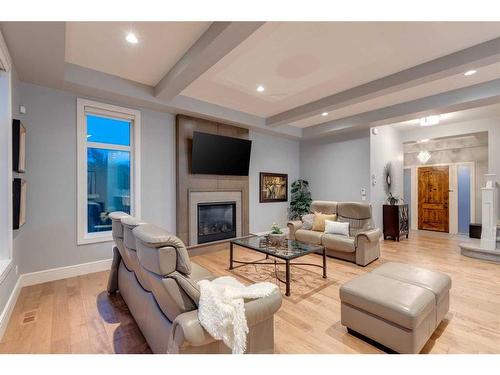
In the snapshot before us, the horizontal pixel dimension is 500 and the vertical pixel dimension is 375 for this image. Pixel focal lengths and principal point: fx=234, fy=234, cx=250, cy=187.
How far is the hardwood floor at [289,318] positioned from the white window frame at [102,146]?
2.04 feet

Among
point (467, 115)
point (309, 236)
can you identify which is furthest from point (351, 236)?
point (467, 115)

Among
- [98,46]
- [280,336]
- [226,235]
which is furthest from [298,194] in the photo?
[98,46]

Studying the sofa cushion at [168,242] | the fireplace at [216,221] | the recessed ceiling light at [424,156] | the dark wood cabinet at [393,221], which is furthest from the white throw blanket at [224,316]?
the recessed ceiling light at [424,156]

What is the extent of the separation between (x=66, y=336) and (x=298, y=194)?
550 centimetres

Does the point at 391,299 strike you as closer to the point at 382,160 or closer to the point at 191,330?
the point at 191,330

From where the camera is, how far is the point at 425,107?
404cm

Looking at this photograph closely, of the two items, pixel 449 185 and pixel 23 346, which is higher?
pixel 449 185

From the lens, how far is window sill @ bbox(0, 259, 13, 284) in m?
2.11

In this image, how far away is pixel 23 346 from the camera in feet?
6.16

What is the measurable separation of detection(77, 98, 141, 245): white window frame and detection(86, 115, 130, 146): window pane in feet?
0.25

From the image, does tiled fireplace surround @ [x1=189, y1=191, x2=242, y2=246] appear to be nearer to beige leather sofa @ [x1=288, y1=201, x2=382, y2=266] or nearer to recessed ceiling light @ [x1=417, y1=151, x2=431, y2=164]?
beige leather sofa @ [x1=288, y1=201, x2=382, y2=266]

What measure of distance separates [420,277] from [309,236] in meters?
2.27

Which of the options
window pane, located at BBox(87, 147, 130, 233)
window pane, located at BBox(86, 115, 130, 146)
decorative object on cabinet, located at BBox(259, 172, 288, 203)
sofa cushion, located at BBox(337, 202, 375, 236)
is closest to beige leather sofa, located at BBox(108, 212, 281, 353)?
window pane, located at BBox(87, 147, 130, 233)

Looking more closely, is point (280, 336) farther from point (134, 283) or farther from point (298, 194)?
point (298, 194)
